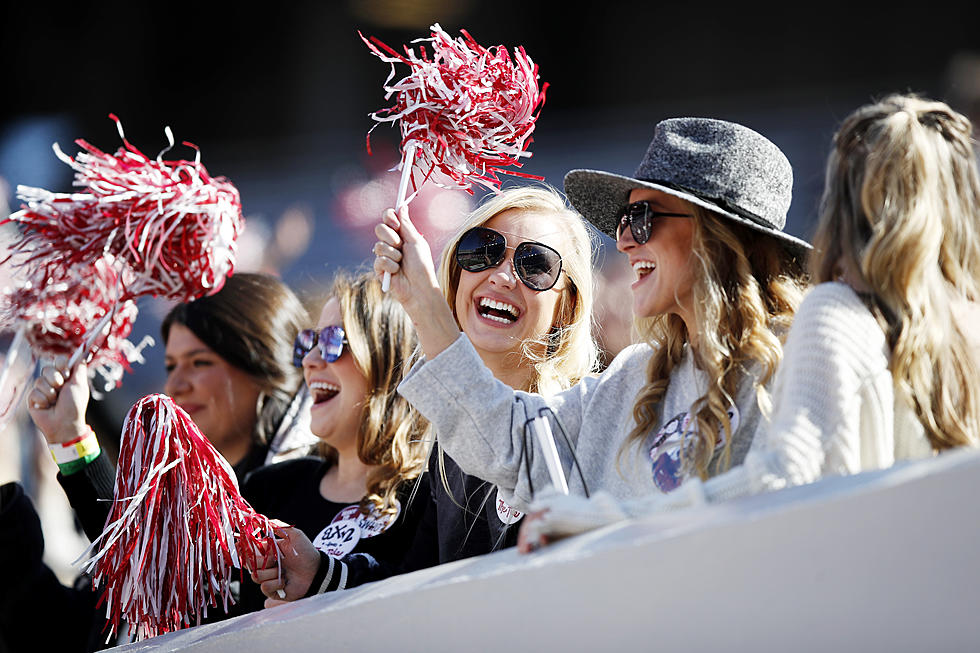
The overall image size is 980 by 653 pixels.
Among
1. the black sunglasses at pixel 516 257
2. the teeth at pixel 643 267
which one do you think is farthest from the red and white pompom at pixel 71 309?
the teeth at pixel 643 267

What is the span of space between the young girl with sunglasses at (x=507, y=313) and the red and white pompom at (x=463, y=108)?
1.35 feet

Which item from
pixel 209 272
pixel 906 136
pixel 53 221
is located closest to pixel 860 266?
pixel 906 136

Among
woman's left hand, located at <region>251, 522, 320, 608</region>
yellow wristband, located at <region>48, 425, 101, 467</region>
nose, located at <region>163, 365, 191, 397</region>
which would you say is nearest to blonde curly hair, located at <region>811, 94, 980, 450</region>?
woman's left hand, located at <region>251, 522, 320, 608</region>

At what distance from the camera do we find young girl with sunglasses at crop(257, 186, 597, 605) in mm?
2807

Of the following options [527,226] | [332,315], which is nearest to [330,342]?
[332,315]

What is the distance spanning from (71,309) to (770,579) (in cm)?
213

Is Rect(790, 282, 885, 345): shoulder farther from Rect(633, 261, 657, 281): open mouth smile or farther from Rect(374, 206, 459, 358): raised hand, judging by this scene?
Rect(374, 206, 459, 358): raised hand

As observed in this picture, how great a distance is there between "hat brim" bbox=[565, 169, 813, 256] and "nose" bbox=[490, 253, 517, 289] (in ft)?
0.89

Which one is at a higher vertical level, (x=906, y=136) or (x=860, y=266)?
(x=906, y=136)

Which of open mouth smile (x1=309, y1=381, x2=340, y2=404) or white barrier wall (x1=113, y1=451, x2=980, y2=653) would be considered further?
open mouth smile (x1=309, y1=381, x2=340, y2=404)

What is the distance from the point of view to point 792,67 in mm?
6844

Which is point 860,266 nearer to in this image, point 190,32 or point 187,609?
point 187,609

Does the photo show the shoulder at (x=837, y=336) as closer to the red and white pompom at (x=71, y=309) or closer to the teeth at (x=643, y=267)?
the teeth at (x=643, y=267)

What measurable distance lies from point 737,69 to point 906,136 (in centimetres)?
545
